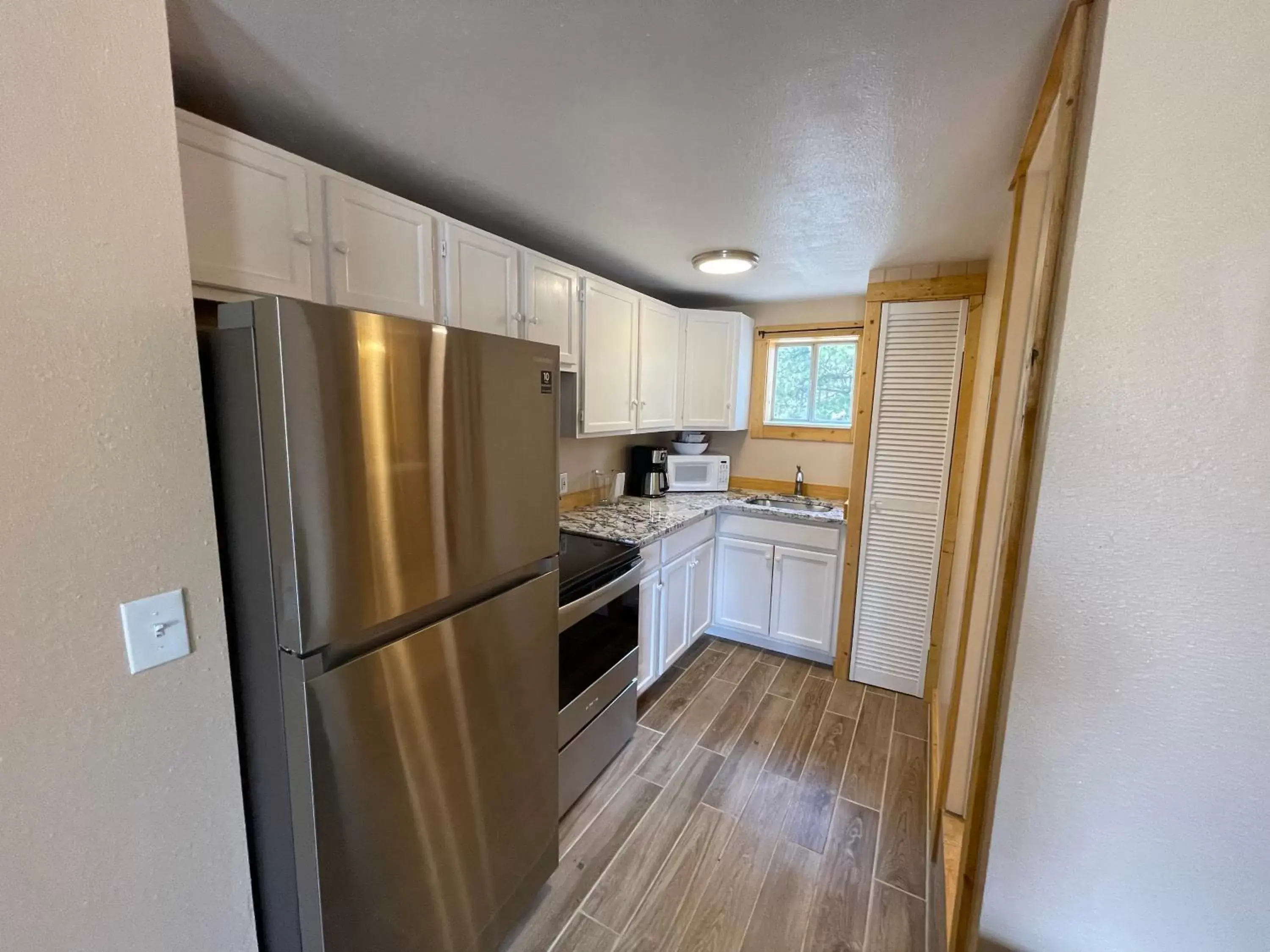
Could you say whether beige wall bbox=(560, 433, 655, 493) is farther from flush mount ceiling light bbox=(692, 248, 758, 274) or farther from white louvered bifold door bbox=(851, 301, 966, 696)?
white louvered bifold door bbox=(851, 301, 966, 696)

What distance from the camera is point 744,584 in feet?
9.82

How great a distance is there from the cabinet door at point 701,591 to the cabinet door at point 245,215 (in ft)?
7.14

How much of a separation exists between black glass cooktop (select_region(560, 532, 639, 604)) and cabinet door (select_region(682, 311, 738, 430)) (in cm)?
129

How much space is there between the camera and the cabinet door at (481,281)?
1644mm

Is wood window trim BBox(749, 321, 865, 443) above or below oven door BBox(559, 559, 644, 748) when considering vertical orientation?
above

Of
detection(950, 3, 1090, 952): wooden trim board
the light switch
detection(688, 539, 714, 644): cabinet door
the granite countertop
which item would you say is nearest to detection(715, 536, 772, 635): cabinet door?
detection(688, 539, 714, 644): cabinet door

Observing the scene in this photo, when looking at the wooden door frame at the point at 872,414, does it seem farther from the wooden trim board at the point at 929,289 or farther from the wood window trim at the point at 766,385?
the wood window trim at the point at 766,385

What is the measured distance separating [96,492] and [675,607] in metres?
2.27

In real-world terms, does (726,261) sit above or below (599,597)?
above

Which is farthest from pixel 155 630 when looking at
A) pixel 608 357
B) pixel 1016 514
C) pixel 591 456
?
pixel 591 456

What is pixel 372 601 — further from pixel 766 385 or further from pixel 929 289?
pixel 766 385

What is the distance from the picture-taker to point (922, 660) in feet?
8.33

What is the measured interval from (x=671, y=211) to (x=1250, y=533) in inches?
67.6

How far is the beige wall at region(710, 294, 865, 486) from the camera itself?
3.10 m
